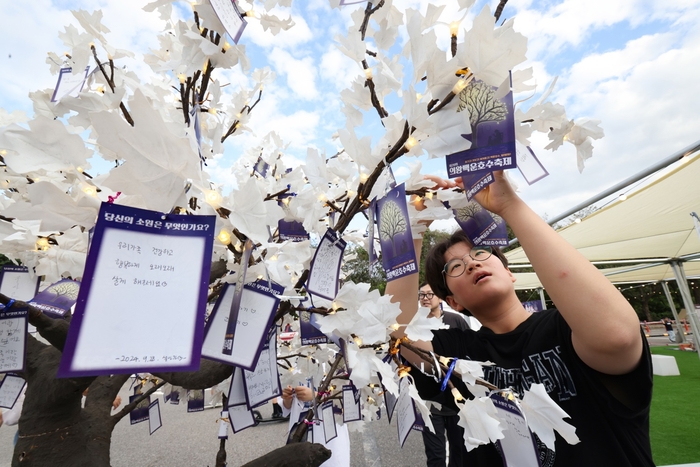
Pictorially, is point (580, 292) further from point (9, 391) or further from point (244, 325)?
point (9, 391)

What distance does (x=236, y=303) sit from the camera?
0.79 meters

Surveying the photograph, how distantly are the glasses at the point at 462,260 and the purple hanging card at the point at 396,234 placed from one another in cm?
48

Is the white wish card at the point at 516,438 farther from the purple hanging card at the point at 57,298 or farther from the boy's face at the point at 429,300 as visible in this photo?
the boy's face at the point at 429,300

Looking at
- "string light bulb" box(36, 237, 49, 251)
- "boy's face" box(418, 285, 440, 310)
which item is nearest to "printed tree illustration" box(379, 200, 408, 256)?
"string light bulb" box(36, 237, 49, 251)

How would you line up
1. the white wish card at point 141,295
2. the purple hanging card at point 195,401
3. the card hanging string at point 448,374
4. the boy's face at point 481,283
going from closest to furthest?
the white wish card at point 141,295 < the card hanging string at point 448,374 < the boy's face at point 481,283 < the purple hanging card at point 195,401

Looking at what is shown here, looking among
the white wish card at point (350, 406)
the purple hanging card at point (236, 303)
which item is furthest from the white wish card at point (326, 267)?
the white wish card at point (350, 406)

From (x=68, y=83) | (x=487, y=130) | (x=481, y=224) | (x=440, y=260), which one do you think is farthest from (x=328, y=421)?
(x=68, y=83)

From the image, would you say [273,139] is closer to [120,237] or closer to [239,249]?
[239,249]

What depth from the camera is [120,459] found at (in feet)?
14.9

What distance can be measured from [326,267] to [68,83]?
3.45ft

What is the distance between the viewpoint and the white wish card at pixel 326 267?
91cm

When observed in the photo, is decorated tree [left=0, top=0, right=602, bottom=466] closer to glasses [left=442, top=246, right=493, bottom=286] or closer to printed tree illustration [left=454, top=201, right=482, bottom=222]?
printed tree illustration [left=454, top=201, right=482, bottom=222]

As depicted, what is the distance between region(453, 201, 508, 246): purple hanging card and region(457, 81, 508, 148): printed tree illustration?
0.36 m

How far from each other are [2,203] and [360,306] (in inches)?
47.7
